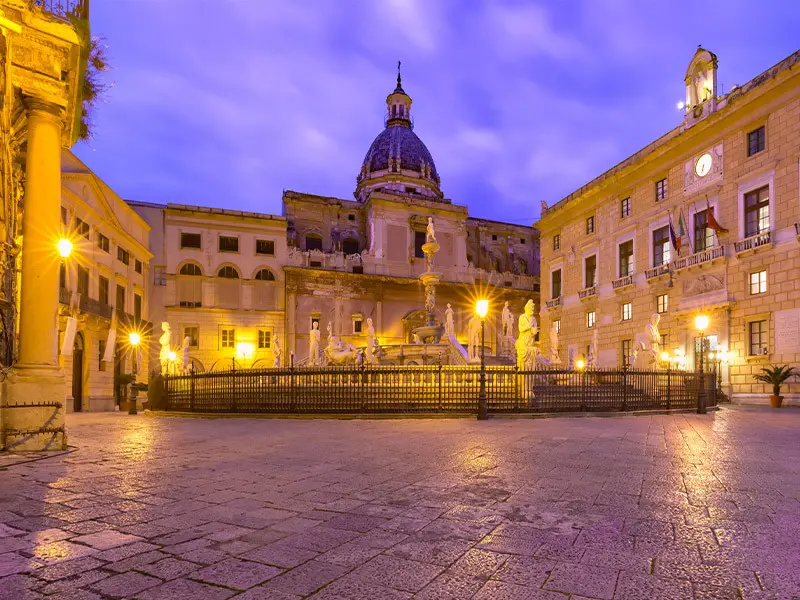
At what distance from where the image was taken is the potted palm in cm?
1994

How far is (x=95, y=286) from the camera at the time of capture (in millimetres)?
27266

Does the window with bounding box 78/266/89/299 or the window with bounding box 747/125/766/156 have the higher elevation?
the window with bounding box 747/125/766/156

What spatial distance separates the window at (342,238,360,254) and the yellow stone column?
35.6 m

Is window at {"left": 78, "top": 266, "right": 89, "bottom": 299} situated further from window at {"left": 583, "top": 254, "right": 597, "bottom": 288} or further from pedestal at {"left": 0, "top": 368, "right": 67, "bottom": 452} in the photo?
window at {"left": 583, "top": 254, "right": 597, "bottom": 288}

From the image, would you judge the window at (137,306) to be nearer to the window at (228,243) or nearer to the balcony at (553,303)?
the window at (228,243)

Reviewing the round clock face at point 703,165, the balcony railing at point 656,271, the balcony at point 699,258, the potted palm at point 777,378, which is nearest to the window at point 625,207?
the balcony railing at point 656,271

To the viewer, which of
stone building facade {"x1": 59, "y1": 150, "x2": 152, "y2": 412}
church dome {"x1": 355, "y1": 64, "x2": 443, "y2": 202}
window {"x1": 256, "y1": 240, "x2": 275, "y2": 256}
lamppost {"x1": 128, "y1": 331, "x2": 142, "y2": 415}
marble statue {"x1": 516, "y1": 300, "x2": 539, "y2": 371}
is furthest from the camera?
church dome {"x1": 355, "y1": 64, "x2": 443, "y2": 202}

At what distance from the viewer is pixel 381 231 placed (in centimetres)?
4300

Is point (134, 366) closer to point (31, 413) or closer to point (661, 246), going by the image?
point (31, 413)

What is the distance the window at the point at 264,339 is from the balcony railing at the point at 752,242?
96.0 ft

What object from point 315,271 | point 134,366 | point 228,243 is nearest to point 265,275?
point 228,243

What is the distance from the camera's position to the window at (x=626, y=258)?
30484 millimetres

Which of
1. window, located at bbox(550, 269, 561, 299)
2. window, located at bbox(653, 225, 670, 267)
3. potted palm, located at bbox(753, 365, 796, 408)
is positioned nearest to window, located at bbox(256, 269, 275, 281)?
Answer: window, located at bbox(550, 269, 561, 299)

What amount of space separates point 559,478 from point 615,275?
27.5m
